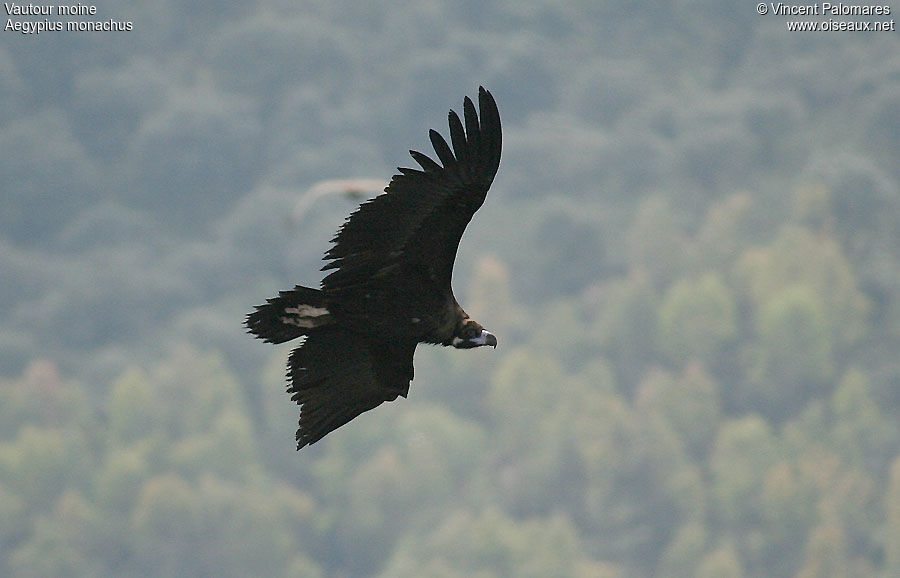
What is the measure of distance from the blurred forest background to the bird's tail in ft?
276

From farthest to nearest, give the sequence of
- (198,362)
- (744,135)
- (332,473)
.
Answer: (744,135) < (198,362) < (332,473)

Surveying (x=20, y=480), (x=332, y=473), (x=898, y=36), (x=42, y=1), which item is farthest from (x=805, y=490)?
(x=42, y=1)

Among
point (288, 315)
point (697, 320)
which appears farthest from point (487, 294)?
point (288, 315)

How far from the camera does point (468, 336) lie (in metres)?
15.0

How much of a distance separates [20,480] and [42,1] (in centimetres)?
5165

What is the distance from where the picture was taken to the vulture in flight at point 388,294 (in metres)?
13.4

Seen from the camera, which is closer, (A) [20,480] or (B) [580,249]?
(A) [20,480]

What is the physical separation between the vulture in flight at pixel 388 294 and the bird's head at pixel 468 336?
0.01 meters

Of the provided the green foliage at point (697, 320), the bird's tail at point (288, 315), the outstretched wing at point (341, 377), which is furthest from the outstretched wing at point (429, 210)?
the green foliage at point (697, 320)

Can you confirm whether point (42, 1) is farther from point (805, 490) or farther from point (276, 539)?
point (805, 490)

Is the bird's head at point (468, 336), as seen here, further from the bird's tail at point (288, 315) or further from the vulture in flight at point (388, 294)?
the bird's tail at point (288, 315)

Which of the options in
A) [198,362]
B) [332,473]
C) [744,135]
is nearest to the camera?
[332,473]

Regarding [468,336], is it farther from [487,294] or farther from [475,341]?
[487,294]

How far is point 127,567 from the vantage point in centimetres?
10712
